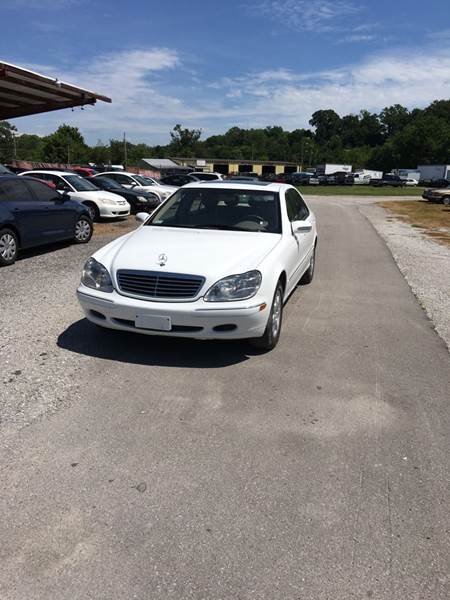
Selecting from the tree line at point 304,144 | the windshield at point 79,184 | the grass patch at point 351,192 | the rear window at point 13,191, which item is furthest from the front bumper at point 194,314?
the tree line at point 304,144

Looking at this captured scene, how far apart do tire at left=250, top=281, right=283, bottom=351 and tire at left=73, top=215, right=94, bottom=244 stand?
720 cm

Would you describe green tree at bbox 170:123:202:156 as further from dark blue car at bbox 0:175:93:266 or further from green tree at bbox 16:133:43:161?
dark blue car at bbox 0:175:93:266

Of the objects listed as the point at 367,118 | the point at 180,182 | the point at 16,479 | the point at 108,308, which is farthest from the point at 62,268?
the point at 367,118

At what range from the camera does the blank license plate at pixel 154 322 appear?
170 inches

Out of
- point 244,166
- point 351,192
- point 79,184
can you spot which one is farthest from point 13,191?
point 244,166

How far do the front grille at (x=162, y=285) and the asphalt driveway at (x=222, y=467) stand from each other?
2.09 ft

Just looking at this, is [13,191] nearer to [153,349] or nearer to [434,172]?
[153,349]

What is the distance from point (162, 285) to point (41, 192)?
6319mm

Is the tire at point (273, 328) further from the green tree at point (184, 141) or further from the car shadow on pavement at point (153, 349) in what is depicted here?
the green tree at point (184, 141)

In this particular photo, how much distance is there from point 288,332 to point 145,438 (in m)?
2.60

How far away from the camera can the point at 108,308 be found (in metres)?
4.48

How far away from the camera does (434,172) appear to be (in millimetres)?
72938

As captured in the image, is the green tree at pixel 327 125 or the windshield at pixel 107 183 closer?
the windshield at pixel 107 183

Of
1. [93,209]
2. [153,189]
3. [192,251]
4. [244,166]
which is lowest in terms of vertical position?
[244,166]
